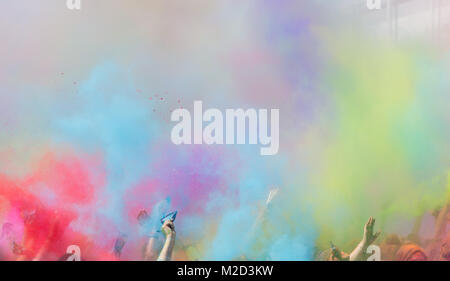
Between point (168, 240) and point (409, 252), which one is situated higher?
point (168, 240)

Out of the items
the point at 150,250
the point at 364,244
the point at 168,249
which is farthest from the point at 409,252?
the point at 150,250

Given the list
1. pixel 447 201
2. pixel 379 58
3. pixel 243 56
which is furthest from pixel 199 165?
pixel 447 201

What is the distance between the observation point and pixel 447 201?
11.8ft

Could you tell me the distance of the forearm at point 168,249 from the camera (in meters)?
3.54

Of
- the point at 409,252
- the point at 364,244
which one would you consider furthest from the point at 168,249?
the point at 409,252

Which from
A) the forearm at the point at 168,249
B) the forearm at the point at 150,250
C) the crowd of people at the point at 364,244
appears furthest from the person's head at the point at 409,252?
the forearm at the point at 150,250

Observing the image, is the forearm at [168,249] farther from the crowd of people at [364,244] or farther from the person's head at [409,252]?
the person's head at [409,252]

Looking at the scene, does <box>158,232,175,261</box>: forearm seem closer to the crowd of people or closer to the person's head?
the crowd of people

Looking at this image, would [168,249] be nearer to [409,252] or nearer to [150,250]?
[150,250]

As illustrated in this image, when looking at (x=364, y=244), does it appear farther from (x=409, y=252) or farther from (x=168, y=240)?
(x=168, y=240)

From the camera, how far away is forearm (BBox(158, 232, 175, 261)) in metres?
3.54

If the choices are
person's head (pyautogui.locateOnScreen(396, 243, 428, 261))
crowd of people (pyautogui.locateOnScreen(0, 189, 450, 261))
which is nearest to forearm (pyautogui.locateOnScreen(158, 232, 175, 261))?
crowd of people (pyautogui.locateOnScreen(0, 189, 450, 261))

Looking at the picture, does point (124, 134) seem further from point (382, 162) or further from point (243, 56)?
point (382, 162)

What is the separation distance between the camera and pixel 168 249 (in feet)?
11.6
